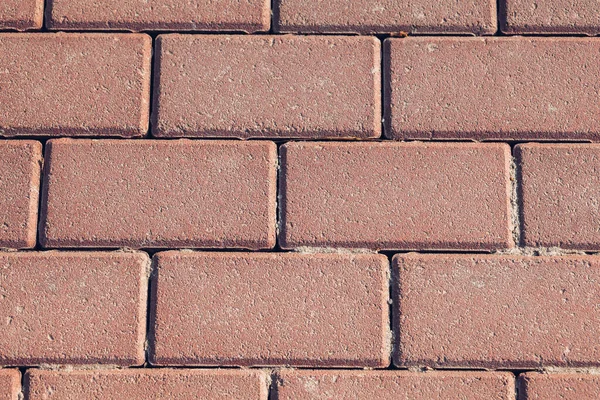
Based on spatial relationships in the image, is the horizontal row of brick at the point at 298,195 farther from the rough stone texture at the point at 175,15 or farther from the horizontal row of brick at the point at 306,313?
the rough stone texture at the point at 175,15

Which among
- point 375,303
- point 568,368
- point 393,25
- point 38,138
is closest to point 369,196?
point 375,303

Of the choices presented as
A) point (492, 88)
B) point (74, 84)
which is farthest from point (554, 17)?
point (74, 84)

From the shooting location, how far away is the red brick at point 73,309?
787mm

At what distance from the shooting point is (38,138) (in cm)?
83

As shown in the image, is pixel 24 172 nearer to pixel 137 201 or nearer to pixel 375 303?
pixel 137 201

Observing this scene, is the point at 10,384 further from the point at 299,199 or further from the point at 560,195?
the point at 560,195

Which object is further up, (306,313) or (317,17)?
→ (317,17)

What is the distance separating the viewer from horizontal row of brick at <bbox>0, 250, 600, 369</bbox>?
786 mm

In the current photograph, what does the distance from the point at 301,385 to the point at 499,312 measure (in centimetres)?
31

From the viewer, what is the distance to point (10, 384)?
785 mm

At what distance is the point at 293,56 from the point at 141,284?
1.36ft

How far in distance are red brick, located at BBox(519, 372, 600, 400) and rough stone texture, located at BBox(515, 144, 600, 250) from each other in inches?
7.5

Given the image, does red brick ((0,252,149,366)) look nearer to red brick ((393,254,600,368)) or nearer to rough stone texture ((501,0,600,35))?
red brick ((393,254,600,368))

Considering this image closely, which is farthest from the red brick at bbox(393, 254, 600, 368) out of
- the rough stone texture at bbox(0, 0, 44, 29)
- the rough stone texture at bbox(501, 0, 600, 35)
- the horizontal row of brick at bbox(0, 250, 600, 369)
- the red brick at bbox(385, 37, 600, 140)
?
the rough stone texture at bbox(0, 0, 44, 29)
